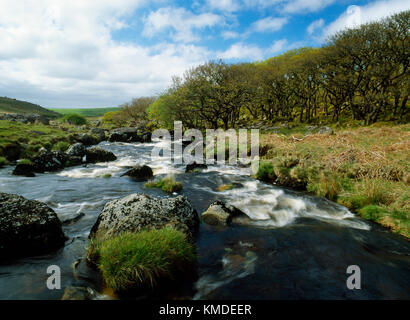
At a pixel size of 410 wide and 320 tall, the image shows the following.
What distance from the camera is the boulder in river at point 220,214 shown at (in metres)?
7.86

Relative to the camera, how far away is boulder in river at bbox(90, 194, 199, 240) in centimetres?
576

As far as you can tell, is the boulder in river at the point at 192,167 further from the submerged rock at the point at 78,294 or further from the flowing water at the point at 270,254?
the submerged rock at the point at 78,294

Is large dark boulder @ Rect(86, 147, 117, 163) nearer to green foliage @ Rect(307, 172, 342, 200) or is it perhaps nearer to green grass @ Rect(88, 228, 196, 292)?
green grass @ Rect(88, 228, 196, 292)

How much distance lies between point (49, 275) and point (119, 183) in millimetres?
9295

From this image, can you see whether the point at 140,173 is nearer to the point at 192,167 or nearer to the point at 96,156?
the point at 192,167

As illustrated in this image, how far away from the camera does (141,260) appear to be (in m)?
4.29

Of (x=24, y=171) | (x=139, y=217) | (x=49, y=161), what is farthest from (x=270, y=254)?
(x=49, y=161)

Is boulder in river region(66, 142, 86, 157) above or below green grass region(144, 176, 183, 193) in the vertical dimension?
above

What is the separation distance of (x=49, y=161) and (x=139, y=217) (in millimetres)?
16139

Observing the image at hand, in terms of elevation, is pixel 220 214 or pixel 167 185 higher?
pixel 167 185

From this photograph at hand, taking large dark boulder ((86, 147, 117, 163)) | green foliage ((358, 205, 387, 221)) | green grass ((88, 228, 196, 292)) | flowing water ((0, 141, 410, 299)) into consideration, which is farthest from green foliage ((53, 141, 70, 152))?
green foliage ((358, 205, 387, 221))

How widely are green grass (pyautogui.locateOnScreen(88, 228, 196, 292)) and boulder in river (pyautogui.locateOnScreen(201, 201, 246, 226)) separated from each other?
2.97 m

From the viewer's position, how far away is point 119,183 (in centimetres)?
1383

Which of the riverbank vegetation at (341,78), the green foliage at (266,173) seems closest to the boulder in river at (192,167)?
the green foliage at (266,173)
